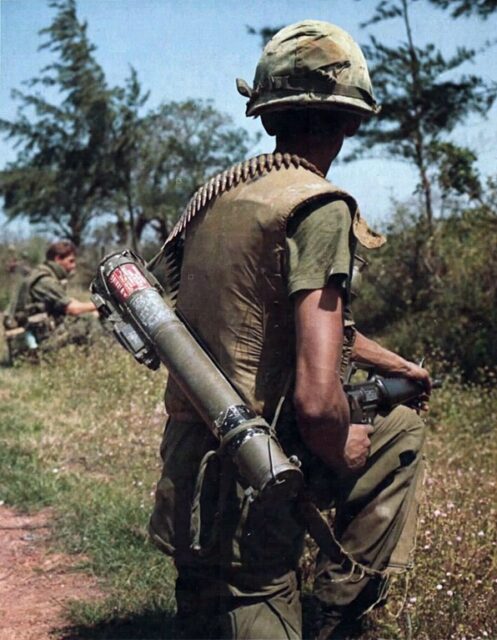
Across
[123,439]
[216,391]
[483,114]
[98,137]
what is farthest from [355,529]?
[98,137]

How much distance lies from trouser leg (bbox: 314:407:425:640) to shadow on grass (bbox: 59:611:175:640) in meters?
0.75

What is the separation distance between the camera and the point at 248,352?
2.65 metres

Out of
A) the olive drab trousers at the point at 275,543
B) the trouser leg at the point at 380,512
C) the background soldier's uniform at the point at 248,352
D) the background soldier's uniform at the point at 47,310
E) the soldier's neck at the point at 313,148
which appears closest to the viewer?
the background soldier's uniform at the point at 248,352

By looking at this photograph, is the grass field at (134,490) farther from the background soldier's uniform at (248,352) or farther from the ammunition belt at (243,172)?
the ammunition belt at (243,172)

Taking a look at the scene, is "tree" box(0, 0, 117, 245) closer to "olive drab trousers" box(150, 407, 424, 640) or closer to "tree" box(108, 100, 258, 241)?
"tree" box(108, 100, 258, 241)

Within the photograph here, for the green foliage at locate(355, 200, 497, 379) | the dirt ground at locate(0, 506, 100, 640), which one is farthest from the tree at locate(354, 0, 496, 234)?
the dirt ground at locate(0, 506, 100, 640)

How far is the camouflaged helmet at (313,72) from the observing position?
104 inches

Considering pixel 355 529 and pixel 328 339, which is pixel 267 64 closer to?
pixel 328 339

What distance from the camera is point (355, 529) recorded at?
10.4 ft

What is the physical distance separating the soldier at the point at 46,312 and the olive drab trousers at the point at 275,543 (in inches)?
285

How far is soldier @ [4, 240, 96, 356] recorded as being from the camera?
10.2m

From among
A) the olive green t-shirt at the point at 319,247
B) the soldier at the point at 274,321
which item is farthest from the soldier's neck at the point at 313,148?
the olive green t-shirt at the point at 319,247

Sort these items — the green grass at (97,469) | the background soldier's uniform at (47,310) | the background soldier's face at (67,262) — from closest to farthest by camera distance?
the green grass at (97,469)
the background soldier's uniform at (47,310)
the background soldier's face at (67,262)

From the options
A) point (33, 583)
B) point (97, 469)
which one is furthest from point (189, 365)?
point (97, 469)
